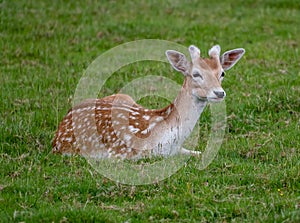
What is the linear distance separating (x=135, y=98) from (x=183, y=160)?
3.10 m

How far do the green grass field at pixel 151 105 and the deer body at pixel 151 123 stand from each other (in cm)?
48

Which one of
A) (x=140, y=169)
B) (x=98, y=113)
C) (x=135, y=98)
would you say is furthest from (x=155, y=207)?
(x=135, y=98)

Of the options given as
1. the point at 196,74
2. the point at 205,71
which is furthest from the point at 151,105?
the point at 205,71

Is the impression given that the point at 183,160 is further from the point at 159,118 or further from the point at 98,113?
the point at 98,113

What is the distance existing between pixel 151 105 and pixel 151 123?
2046 millimetres

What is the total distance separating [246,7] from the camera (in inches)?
703

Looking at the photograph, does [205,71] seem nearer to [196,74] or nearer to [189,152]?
[196,74]

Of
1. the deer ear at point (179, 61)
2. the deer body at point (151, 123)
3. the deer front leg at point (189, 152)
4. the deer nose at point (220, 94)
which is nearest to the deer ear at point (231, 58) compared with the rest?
the deer body at point (151, 123)

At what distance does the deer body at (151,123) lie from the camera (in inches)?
350

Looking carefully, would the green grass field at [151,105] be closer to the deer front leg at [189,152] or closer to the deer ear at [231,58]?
the deer front leg at [189,152]

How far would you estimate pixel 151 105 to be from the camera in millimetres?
11125

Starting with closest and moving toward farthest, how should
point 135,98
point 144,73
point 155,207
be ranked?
point 155,207 → point 135,98 → point 144,73

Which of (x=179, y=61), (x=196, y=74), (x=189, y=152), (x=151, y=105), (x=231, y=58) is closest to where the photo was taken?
(x=189, y=152)

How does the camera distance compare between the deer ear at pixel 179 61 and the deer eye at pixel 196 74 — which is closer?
the deer eye at pixel 196 74
